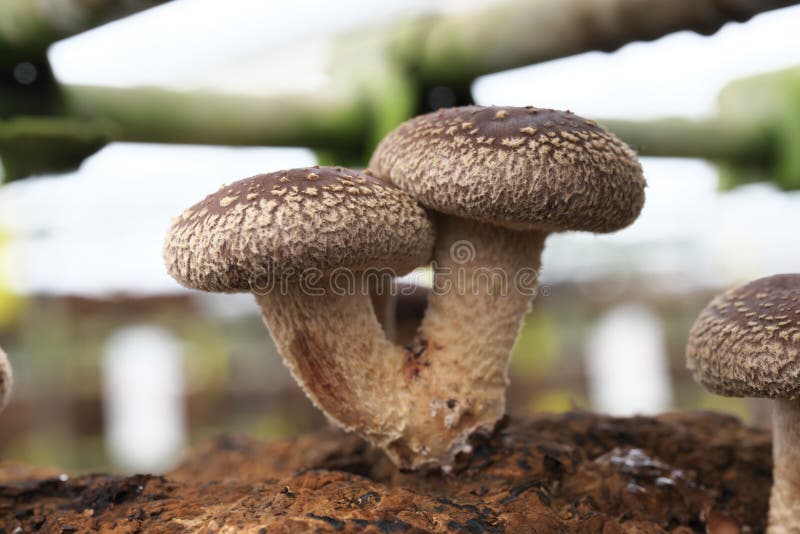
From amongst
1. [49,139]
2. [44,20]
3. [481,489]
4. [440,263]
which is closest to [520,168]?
[440,263]

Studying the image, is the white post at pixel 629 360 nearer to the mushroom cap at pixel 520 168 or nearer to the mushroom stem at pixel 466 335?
the mushroom stem at pixel 466 335

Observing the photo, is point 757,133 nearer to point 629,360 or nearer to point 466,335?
point 466,335

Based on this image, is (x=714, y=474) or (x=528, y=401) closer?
(x=714, y=474)

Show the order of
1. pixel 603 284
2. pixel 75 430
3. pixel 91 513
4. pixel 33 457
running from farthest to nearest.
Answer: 1. pixel 603 284
2. pixel 75 430
3. pixel 33 457
4. pixel 91 513

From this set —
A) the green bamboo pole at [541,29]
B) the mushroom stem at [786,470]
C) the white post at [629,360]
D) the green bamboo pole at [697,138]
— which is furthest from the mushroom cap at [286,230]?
the white post at [629,360]

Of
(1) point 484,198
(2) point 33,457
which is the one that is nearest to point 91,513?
(1) point 484,198

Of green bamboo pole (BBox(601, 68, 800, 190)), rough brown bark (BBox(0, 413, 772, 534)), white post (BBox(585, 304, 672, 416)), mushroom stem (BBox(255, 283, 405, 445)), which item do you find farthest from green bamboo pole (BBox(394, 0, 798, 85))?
white post (BBox(585, 304, 672, 416))

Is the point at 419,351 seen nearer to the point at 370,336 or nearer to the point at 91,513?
the point at 370,336
